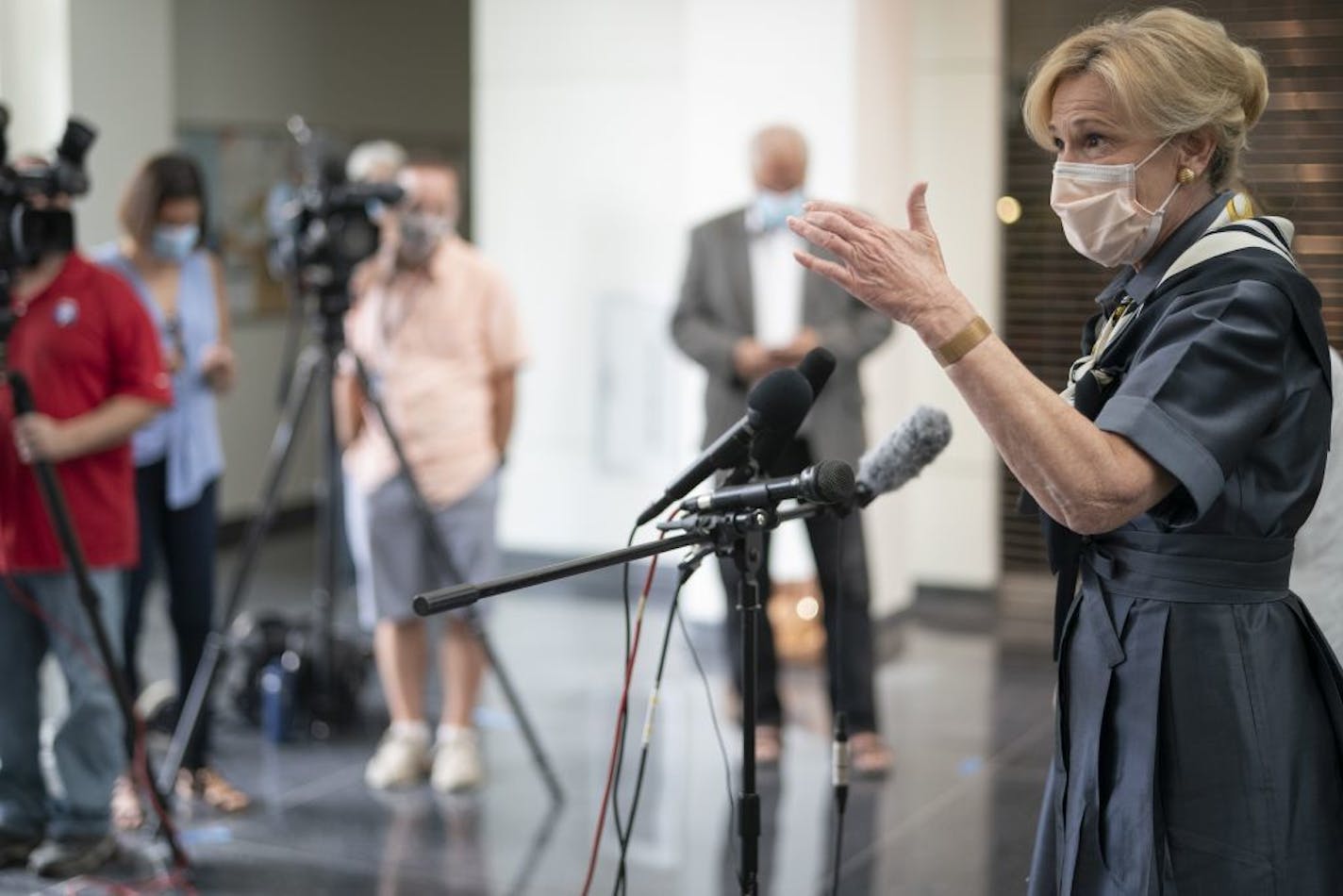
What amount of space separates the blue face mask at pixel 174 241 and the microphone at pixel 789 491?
279 centimetres

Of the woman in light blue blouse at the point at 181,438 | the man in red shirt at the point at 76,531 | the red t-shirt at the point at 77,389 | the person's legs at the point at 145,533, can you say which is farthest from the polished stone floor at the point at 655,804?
the red t-shirt at the point at 77,389

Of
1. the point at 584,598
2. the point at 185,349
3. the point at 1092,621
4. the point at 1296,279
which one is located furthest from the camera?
the point at 584,598

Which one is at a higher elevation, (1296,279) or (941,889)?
(1296,279)

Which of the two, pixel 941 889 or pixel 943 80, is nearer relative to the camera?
pixel 941 889

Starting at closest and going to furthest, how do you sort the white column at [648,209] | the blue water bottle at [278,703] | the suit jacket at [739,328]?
the suit jacket at [739,328], the blue water bottle at [278,703], the white column at [648,209]

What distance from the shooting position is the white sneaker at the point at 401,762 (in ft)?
15.4

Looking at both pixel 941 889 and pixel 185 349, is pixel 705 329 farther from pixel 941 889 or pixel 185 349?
pixel 941 889

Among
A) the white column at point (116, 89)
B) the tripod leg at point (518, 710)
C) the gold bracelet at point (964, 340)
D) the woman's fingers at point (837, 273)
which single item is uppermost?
the white column at point (116, 89)

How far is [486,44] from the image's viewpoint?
6.98 metres

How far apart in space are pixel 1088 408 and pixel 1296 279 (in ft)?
0.84

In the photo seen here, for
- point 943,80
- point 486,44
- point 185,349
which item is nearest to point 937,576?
point 943,80

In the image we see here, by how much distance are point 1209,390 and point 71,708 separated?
299 centimetres

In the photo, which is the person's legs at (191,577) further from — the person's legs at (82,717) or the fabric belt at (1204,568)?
the fabric belt at (1204,568)

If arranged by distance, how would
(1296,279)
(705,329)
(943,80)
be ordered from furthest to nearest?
(943,80) < (705,329) < (1296,279)
